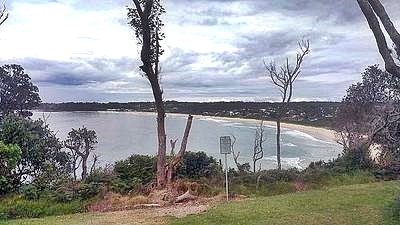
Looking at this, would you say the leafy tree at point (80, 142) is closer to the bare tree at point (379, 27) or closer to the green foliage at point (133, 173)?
the green foliage at point (133, 173)

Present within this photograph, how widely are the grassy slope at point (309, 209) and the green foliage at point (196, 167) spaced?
3652mm

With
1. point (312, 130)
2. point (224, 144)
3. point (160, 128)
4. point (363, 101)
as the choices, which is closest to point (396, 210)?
point (224, 144)

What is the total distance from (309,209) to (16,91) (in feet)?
67.9

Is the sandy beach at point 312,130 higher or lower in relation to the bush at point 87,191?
lower

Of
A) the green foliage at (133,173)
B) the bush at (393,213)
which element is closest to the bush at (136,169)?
the green foliage at (133,173)

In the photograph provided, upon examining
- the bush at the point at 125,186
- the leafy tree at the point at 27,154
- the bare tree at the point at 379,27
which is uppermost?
the bare tree at the point at 379,27

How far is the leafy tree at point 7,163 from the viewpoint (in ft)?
40.1

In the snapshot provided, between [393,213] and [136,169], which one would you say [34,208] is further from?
[393,213]

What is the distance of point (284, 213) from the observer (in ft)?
31.0

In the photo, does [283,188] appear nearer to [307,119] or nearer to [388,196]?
[388,196]

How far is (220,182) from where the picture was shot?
45.6ft

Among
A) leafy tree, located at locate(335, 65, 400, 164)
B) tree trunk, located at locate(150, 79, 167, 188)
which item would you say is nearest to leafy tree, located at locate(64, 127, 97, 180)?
tree trunk, located at locate(150, 79, 167, 188)

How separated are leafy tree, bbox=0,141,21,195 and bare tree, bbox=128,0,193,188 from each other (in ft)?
12.1

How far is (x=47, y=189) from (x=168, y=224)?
484 centimetres
